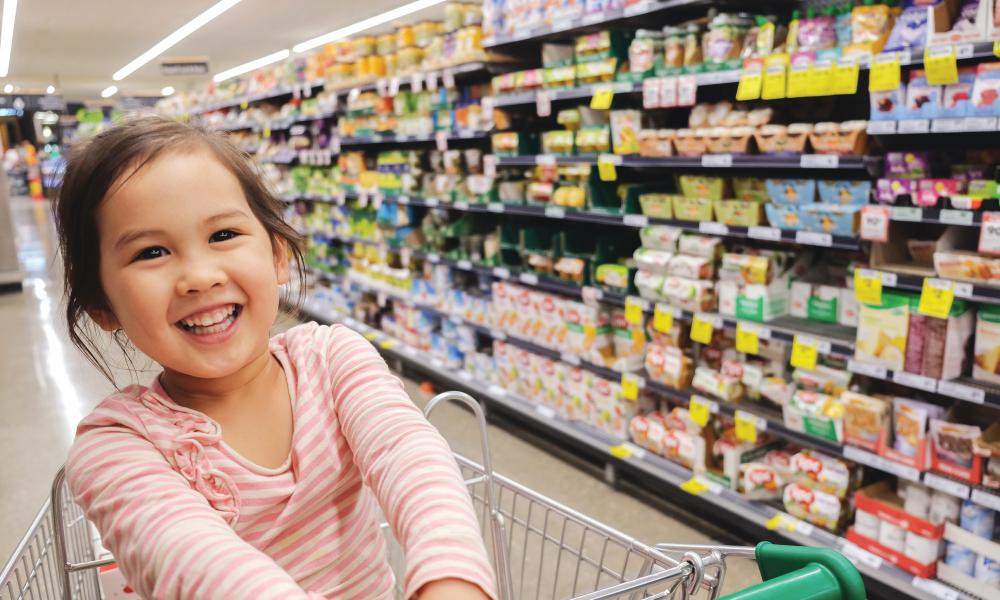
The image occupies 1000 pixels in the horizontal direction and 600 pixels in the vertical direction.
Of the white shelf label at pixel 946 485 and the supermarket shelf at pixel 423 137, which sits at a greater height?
the supermarket shelf at pixel 423 137

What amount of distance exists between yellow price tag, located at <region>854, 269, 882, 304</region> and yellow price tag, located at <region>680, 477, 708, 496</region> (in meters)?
1.06

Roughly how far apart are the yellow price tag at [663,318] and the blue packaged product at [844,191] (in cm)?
82

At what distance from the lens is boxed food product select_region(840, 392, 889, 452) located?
259 cm

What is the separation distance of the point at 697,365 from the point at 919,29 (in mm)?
1601

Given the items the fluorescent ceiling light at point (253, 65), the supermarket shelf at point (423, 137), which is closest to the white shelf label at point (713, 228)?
the supermarket shelf at point (423, 137)

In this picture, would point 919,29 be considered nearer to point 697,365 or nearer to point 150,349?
Answer: point 697,365

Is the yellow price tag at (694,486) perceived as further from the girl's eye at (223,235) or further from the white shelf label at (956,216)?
the girl's eye at (223,235)

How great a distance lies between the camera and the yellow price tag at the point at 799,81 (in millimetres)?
2561

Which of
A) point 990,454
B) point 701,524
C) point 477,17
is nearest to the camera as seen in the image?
point 990,454

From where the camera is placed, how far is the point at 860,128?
98.0 inches

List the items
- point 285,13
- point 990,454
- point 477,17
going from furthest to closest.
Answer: point 285,13, point 477,17, point 990,454

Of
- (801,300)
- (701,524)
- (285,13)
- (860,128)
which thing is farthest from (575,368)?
(285,13)

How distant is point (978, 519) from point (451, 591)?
7.74ft

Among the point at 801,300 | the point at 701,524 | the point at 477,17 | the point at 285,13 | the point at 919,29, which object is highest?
the point at 285,13
